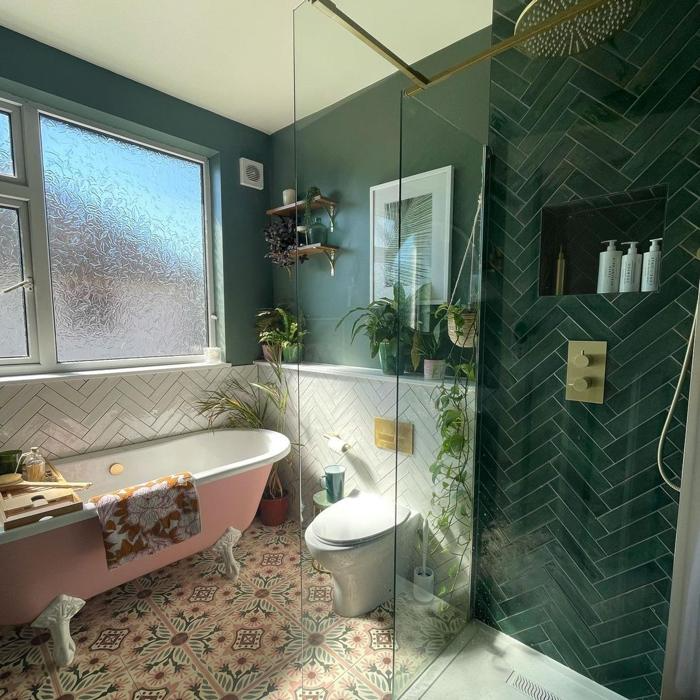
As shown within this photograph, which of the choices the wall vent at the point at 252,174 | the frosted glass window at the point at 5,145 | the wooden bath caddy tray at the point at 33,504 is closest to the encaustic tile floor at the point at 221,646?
the wooden bath caddy tray at the point at 33,504

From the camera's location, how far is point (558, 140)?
1.42 meters

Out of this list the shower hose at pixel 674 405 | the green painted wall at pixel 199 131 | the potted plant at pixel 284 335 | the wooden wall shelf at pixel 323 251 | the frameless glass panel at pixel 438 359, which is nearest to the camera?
the shower hose at pixel 674 405

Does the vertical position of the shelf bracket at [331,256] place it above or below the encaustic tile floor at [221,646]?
above

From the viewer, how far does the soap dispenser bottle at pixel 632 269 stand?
4.19 feet

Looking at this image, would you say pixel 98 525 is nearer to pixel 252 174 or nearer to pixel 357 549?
pixel 357 549

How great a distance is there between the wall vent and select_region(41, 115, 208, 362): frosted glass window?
12.8 inches

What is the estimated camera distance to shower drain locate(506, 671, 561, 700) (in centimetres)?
141

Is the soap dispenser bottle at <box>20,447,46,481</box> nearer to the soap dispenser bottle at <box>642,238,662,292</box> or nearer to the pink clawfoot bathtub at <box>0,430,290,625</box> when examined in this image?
the pink clawfoot bathtub at <box>0,430,290,625</box>

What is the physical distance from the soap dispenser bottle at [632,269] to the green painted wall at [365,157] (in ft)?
2.03

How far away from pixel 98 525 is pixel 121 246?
1.73 meters

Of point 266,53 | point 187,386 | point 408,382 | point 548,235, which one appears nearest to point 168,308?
point 187,386

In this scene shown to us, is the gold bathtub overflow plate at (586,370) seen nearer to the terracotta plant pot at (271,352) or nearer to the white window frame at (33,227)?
the terracotta plant pot at (271,352)

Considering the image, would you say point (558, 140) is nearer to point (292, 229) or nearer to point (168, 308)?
point (292, 229)

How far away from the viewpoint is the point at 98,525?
1.62m
